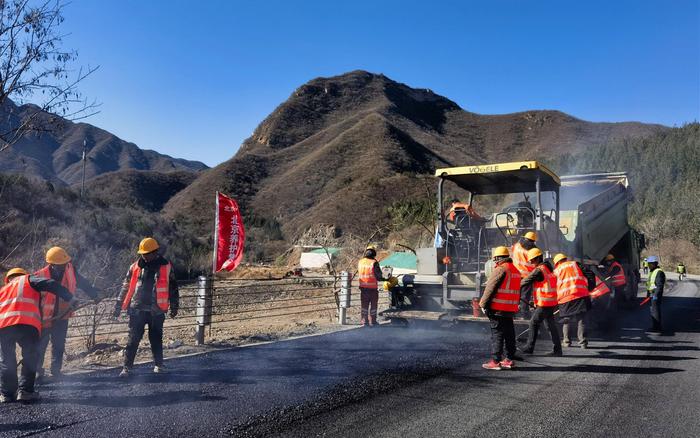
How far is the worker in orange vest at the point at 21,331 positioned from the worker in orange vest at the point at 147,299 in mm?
930

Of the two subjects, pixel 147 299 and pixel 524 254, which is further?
pixel 524 254

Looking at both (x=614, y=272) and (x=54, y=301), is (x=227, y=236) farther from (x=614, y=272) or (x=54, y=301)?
(x=614, y=272)

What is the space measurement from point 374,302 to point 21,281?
20.2 ft

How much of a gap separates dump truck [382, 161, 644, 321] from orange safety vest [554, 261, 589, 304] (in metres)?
0.65

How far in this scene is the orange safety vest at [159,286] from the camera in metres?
5.85

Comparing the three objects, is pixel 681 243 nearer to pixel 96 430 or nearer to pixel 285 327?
pixel 285 327

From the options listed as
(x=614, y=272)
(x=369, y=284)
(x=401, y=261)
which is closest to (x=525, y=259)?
(x=369, y=284)

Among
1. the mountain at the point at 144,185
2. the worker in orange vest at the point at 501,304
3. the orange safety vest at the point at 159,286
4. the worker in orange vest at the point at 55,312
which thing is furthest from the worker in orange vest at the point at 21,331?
the mountain at the point at 144,185

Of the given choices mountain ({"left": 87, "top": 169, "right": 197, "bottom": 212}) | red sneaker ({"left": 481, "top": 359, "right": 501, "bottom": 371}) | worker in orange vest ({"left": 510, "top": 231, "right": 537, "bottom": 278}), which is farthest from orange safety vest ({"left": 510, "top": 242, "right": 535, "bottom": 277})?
mountain ({"left": 87, "top": 169, "right": 197, "bottom": 212})

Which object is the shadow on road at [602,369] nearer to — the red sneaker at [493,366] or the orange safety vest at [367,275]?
the red sneaker at [493,366]

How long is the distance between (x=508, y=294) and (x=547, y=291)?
1275 mm

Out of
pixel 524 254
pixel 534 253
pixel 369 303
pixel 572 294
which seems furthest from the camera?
pixel 369 303

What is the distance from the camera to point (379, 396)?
4887 mm

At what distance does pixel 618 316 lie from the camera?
37.6ft
